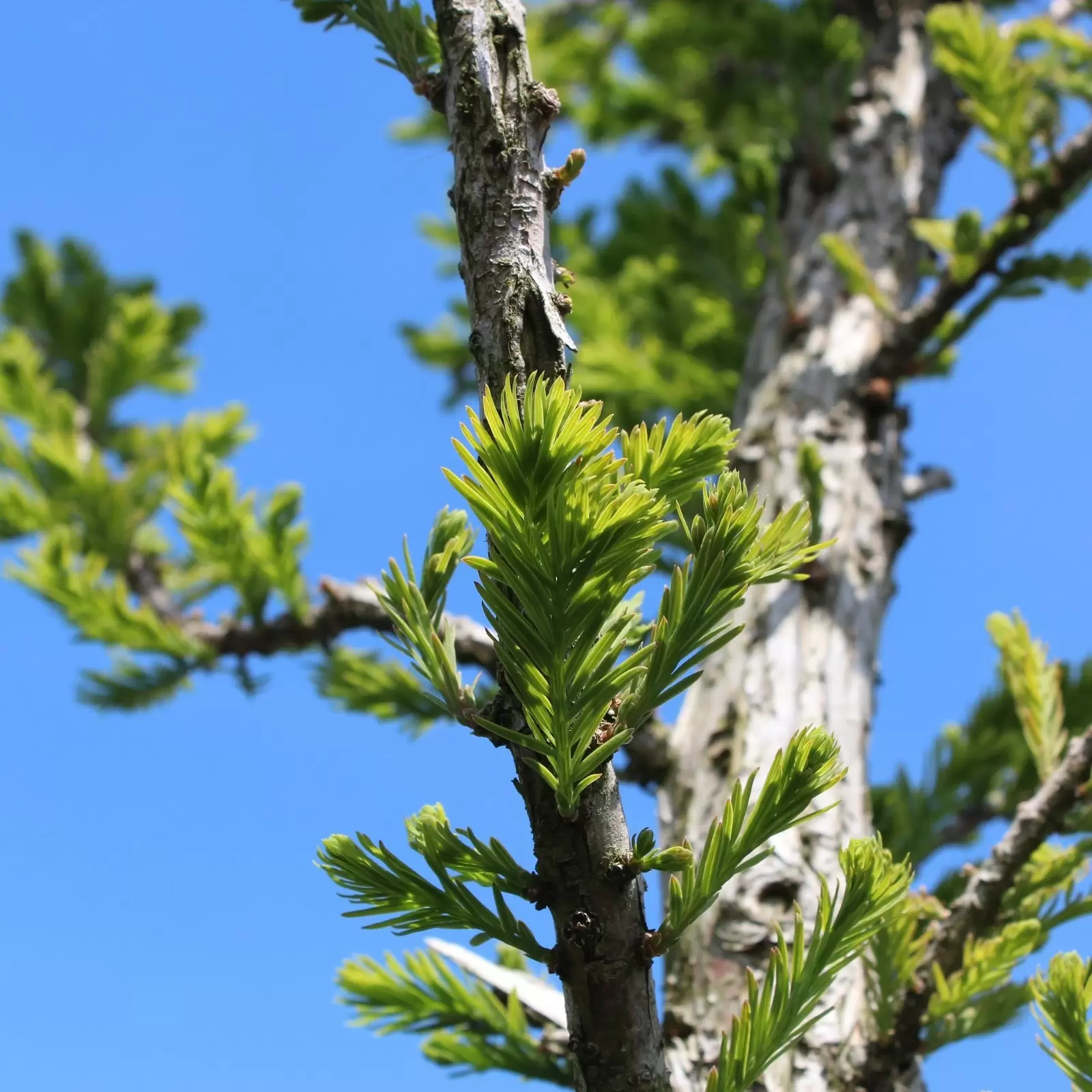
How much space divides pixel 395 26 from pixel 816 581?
1.50 metres

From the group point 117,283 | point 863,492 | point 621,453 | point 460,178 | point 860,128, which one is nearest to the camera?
point 621,453

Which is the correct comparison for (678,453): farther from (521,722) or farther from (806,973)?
(806,973)

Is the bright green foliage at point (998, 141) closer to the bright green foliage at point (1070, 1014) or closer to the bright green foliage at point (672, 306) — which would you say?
the bright green foliage at point (672, 306)

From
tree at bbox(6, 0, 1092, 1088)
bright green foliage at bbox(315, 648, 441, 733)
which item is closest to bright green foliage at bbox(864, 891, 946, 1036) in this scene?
tree at bbox(6, 0, 1092, 1088)

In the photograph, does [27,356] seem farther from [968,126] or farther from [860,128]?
[968,126]

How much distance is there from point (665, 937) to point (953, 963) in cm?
76

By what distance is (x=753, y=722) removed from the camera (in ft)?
7.16

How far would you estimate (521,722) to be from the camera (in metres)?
1.06

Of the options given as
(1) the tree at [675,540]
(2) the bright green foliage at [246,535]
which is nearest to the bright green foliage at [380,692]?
(1) the tree at [675,540]

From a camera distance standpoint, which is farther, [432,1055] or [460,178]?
[432,1055]

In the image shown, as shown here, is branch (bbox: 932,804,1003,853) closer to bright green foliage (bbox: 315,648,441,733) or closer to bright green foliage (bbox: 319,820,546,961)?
bright green foliage (bbox: 315,648,441,733)

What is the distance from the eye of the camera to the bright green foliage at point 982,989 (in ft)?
4.94

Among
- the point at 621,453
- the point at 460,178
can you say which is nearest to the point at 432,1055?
the point at 621,453

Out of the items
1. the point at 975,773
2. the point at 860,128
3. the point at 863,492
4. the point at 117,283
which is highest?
the point at 117,283
